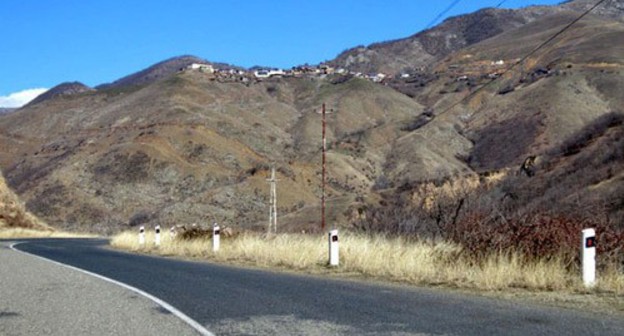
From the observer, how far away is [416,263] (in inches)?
562

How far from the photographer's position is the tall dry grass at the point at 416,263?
11.9m

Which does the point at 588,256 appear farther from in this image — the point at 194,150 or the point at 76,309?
the point at 194,150

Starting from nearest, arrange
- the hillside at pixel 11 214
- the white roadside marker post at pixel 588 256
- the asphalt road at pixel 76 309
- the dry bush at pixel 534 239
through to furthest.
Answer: the asphalt road at pixel 76 309 → the white roadside marker post at pixel 588 256 → the dry bush at pixel 534 239 → the hillside at pixel 11 214

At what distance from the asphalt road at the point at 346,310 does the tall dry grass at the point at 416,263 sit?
3.72 ft

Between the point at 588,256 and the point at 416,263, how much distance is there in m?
3.72

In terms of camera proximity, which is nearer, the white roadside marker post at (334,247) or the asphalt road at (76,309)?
the asphalt road at (76,309)

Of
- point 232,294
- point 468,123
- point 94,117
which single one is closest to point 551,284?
point 232,294

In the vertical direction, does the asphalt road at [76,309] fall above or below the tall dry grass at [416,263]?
below

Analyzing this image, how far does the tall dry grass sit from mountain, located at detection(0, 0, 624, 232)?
17524mm

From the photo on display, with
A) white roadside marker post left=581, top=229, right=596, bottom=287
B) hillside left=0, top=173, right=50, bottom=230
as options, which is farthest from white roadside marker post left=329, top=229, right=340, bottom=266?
hillside left=0, top=173, right=50, bottom=230

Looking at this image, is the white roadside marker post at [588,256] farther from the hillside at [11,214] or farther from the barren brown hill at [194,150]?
the hillside at [11,214]

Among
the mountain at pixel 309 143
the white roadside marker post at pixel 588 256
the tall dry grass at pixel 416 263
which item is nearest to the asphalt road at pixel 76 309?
the tall dry grass at pixel 416 263

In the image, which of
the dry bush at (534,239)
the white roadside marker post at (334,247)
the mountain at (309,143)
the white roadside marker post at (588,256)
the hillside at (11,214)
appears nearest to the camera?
the white roadside marker post at (588,256)

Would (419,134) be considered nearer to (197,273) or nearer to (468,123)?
(468,123)
